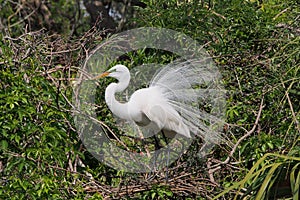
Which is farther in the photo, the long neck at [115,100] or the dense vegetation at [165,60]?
the long neck at [115,100]

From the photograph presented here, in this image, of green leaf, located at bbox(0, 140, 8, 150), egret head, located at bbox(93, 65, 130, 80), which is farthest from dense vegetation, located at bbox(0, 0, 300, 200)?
egret head, located at bbox(93, 65, 130, 80)

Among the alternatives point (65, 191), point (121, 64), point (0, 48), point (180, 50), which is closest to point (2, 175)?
point (65, 191)

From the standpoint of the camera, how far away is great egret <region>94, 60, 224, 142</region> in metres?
2.89

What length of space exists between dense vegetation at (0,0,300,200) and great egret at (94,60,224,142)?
0.27 ft

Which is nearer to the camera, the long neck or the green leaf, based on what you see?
the green leaf

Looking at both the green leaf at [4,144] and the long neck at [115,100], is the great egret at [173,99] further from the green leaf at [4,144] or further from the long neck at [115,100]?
the green leaf at [4,144]

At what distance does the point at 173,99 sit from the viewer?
3.20 meters

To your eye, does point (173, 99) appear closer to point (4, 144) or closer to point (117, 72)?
point (117, 72)

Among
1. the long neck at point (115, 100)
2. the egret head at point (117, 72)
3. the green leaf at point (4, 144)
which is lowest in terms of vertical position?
the green leaf at point (4, 144)

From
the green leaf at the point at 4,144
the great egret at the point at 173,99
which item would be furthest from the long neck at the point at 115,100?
the green leaf at the point at 4,144

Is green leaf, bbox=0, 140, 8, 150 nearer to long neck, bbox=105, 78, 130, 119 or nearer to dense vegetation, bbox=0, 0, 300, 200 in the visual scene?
dense vegetation, bbox=0, 0, 300, 200

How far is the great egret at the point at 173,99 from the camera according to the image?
9.49 ft

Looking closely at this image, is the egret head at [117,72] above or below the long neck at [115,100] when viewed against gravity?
above

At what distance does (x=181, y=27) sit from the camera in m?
3.08
